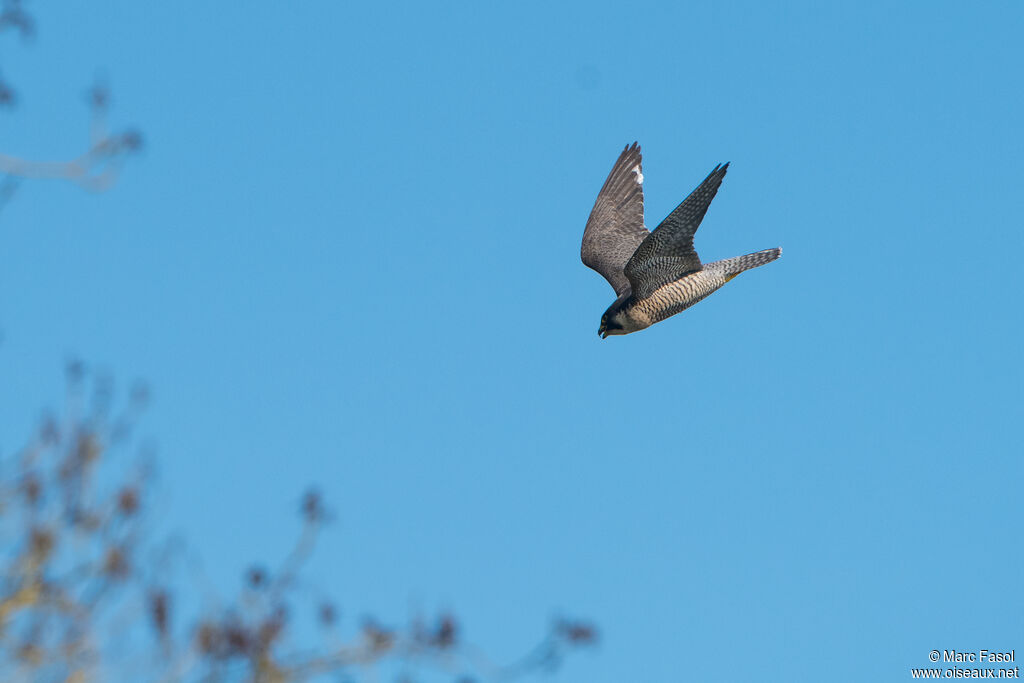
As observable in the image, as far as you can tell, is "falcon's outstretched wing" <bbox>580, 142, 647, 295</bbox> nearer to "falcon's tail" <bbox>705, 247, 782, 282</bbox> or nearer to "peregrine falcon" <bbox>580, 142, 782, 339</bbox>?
"peregrine falcon" <bbox>580, 142, 782, 339</bbox>

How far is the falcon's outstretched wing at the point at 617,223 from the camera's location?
13.3 meters

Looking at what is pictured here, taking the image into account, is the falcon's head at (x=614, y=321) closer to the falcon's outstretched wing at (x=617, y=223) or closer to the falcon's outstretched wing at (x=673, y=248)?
the falcon's outstretched wing at (x=673, y=248)

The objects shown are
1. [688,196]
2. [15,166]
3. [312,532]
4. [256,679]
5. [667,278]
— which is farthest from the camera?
[667,278]

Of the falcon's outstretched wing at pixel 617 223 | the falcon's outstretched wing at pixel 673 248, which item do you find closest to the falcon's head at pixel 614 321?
the falcon's outstretched wing at pixel 673 248

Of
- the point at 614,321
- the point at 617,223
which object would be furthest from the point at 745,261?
the point at 617,223

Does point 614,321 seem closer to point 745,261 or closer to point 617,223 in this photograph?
point 745,261

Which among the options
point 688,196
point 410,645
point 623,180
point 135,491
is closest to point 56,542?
point 135,491

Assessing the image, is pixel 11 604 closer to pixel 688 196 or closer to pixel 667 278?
pixel 688 196

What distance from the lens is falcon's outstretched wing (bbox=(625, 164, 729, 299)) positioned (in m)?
A: 9.96

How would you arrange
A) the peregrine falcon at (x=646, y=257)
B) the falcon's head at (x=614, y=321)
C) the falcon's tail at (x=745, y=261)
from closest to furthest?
1. the peregrine falcon at (x=646, y=257)
2. the falcon's tail at (x=745, y=261)
3. the falcon's head at (x=614, y=321)

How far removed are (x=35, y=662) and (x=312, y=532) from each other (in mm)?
981

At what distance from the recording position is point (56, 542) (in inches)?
143

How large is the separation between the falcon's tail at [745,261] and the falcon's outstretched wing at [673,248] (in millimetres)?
410

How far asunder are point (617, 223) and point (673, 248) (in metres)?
3.07
